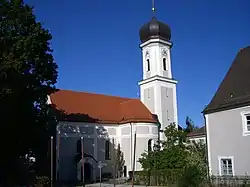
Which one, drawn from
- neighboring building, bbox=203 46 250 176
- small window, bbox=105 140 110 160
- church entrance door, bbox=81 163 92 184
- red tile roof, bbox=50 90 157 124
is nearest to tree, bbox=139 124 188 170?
neighboring building, bbox=203 46 250 176

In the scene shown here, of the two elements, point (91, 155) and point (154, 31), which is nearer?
point (91, 155)

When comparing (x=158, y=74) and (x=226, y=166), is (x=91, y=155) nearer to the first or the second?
(x=158, y=74)

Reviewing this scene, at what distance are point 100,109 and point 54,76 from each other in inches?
802

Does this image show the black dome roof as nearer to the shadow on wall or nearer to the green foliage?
the shadow on wall

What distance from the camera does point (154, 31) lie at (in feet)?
170

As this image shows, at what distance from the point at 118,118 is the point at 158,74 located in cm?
897

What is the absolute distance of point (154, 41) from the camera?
51.5m

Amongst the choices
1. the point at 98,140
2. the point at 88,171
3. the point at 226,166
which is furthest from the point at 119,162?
the point at 226,166

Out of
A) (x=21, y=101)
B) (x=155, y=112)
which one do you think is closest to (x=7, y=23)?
(x=21, y=101)

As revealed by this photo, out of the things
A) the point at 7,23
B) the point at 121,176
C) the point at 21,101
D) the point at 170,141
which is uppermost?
the point at 7,23

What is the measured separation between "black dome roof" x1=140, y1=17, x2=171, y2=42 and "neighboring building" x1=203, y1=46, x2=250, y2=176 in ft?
79.1

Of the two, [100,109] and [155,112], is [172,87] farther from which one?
[100,109]

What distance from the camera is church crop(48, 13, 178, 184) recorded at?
43344mm

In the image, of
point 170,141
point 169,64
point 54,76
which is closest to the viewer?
point 54,76
